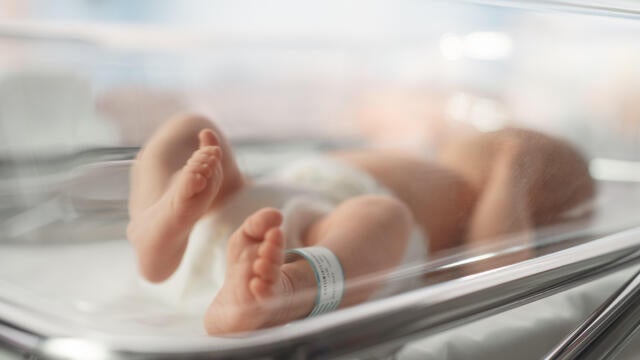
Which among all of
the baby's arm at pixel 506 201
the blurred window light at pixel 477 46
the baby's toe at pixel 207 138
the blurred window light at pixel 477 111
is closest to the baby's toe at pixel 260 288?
the baby's toe at pixel 207 138

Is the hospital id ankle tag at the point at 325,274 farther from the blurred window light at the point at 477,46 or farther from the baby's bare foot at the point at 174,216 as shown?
the blurred window light at the point at 477,46

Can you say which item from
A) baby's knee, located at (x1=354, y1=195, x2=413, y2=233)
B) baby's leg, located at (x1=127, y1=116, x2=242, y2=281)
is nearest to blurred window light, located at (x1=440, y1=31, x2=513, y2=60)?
baby's knee, located at (x1=354, y1=195, x2=413, y2=233)

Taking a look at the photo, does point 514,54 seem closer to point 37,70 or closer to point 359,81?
point 359,81

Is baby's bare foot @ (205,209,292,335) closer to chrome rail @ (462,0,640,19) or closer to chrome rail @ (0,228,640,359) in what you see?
chrome rail @ (0,228,640,359)

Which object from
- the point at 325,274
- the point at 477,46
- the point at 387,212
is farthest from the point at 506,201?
the point at 477,46

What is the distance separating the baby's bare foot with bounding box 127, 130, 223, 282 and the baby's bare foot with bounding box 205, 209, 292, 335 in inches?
2.3

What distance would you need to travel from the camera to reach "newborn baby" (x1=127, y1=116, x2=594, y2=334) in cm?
40

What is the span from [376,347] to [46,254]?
0.32 metres

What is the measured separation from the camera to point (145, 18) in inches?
30.8

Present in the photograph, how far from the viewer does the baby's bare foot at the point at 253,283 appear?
369 mm

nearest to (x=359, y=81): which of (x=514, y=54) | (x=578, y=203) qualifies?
(x=514, y=54)

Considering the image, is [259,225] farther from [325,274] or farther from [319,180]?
[319,180]

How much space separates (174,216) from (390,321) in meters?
0.18

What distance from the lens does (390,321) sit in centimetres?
36
